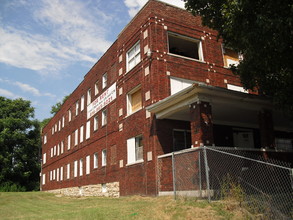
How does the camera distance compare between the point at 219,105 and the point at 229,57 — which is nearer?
the point at 219,105

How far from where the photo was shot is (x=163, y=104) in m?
14.4

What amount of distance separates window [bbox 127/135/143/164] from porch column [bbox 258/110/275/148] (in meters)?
6.57

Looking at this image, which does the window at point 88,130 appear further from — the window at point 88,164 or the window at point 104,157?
the window at point 104,157

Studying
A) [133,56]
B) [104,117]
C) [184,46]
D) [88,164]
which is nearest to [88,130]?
[88,164]


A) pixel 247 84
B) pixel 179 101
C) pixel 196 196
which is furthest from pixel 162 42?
pixel 196 196

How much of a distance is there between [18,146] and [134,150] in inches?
1455

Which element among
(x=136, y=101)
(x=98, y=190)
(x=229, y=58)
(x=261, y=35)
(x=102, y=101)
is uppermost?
(x=229, y=58)

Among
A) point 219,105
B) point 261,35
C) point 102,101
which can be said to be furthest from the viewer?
point 102,101

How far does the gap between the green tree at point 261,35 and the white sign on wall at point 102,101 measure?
11.1 metres

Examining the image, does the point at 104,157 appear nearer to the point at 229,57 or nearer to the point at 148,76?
the point at 148,76

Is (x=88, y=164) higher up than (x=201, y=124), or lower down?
lower down

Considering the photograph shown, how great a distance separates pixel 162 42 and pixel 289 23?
32.1ft

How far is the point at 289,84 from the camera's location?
37.0ft

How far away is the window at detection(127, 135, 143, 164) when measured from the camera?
17.6 meters
